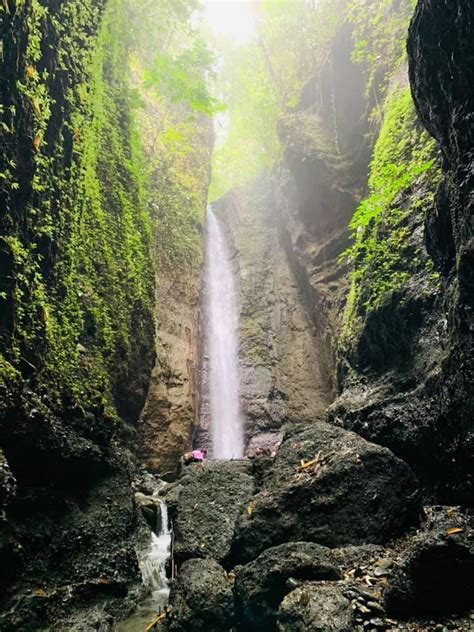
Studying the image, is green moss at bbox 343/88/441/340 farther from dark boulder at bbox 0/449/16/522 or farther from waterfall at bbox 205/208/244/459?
dark boulder at bbox 0/449/16/522

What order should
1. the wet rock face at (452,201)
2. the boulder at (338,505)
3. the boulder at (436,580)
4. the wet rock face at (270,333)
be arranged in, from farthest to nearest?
the wet rock face at (270,333) → the boulder at (338,505) → the wet rock face at (452,201) → the boulder at (436,580)

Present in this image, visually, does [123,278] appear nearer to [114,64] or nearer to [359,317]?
[359,317]

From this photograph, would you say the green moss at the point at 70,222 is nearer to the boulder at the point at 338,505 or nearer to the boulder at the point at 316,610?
the boulder at the point at 338,505

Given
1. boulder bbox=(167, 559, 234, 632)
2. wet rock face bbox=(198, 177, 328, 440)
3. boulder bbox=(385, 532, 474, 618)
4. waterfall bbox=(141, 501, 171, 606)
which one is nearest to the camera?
boulder bbox=(385, 532, 474, 618)

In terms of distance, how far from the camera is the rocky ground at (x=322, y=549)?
9.77 ft

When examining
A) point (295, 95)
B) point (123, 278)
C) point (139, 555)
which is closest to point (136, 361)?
point (123, 278)

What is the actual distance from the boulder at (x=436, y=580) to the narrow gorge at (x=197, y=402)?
1cm

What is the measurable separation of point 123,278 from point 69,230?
2849 millimetres

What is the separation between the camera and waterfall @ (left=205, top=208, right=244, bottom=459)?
12773mm

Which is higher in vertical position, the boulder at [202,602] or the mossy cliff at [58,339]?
the mossy cliff at [58,339]

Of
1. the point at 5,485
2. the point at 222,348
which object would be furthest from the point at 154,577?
the point at 222,348

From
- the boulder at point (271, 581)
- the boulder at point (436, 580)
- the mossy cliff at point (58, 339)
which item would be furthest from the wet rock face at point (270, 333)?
the boulder at point (436, 580)

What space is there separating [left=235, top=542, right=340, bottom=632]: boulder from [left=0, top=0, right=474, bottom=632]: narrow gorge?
0.06ft

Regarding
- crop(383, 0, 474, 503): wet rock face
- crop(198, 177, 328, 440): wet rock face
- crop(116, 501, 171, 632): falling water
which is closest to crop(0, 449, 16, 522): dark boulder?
crop(116, 501, 171, 632): falling water
